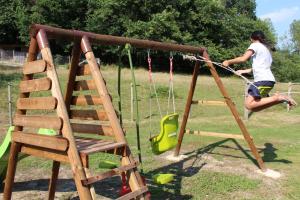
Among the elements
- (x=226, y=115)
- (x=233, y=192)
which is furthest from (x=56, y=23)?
(x=233, y=192)

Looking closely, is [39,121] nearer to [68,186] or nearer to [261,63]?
[68,186]

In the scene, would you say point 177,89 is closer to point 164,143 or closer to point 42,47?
point 164,143

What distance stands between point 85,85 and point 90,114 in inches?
13.7

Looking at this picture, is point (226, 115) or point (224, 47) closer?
point (226, 115)

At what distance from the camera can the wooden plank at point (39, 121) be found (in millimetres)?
3902

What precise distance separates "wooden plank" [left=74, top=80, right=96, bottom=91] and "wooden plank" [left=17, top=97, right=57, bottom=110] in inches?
27.0

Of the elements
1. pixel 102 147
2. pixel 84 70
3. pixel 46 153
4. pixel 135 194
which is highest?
pixel 84 70

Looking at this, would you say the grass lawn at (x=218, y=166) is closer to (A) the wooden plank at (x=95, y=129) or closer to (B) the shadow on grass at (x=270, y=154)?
(B) the shadow on grass at (x=270, y=154)

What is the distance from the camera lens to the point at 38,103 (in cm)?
424

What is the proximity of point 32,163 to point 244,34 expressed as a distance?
4483 cm

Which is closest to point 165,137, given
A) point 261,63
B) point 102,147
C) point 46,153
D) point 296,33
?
point 261,63

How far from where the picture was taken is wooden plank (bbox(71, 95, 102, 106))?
15.3 feet

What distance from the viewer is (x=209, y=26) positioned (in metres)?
46.3

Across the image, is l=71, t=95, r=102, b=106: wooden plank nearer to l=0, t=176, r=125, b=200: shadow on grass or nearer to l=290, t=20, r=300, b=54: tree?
l=0, t=176, r=125, b=200: shadow on grass
